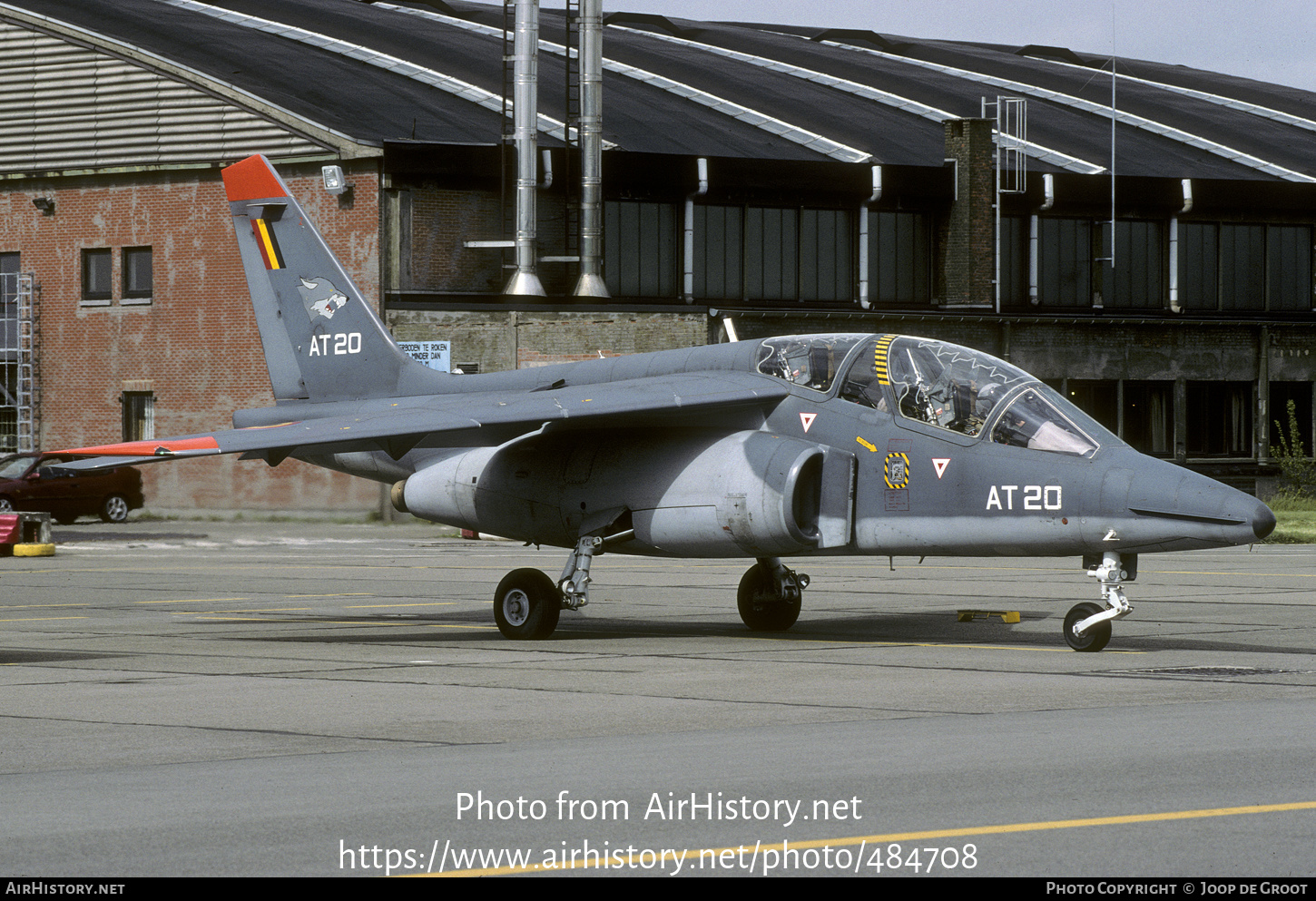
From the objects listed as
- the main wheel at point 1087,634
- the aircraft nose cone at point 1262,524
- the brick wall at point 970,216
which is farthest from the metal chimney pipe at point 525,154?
the aircraft nose cone at point 1262,524

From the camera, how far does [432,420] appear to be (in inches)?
693

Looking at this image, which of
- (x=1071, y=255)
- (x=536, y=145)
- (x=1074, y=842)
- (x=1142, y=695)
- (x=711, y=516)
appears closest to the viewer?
(x=1074, y=842)

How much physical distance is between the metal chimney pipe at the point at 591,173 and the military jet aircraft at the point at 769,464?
2512 centimetres

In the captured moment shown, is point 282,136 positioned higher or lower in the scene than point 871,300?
higher

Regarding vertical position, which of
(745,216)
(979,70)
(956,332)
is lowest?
(956,332)

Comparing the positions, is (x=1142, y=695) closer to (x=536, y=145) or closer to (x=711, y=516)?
(x=711, y=516)

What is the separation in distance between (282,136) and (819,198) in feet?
48.1

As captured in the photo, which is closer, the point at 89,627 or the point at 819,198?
the point at 89,627

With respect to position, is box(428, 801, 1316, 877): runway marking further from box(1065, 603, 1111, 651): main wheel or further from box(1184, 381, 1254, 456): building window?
box(1184, 381, 1254, 456): building window

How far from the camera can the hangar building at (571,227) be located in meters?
45.0

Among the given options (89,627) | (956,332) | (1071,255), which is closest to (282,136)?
(956,332)

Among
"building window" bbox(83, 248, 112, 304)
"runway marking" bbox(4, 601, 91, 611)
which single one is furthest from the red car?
"runway marking" bbox(4, 601, 91, 611)

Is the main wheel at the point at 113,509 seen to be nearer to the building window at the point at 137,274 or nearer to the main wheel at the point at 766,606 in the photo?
the building window at the point at 137,274

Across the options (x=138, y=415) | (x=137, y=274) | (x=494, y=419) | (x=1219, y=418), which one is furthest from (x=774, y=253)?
(x=494, y=419)
